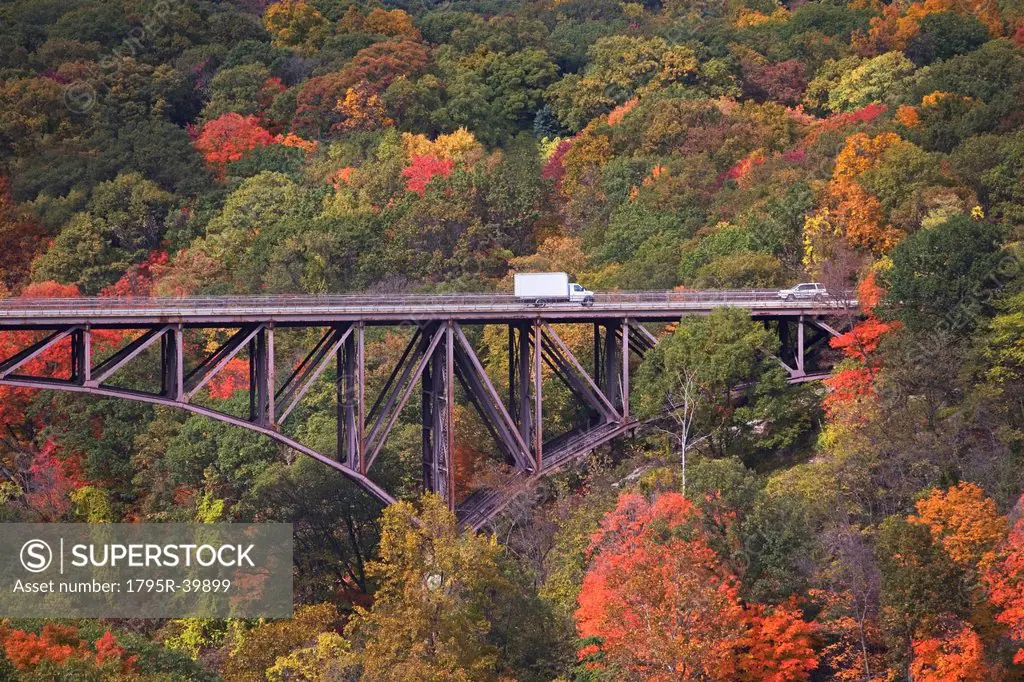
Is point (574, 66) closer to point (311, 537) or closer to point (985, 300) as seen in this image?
point (311, 537)

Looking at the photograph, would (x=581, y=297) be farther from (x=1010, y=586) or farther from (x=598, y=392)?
(x=1010, y=586)

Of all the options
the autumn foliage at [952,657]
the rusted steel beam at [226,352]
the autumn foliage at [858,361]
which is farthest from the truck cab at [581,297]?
the autumn foliage at [952,657]

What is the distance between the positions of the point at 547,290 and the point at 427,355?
20.0 ft

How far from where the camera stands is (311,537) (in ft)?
304

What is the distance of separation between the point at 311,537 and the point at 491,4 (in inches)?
3742

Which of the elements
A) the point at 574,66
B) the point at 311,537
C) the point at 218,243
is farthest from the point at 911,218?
the point at 574,66

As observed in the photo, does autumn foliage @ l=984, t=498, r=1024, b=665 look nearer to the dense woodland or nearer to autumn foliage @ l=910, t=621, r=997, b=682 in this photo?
the dense woodland

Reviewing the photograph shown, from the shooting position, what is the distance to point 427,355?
78.8 metres

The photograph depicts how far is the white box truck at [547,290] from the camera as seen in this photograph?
3204 inches

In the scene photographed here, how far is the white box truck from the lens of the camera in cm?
8138

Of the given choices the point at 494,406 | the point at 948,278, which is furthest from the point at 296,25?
the point at 948,278

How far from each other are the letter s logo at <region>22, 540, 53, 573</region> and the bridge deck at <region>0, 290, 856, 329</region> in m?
14.8

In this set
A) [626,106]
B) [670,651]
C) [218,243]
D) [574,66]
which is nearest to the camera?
[670,651]

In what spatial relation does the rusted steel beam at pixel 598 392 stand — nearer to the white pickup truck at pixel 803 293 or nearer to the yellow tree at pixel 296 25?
the white pickup truck at pixel 803 293
